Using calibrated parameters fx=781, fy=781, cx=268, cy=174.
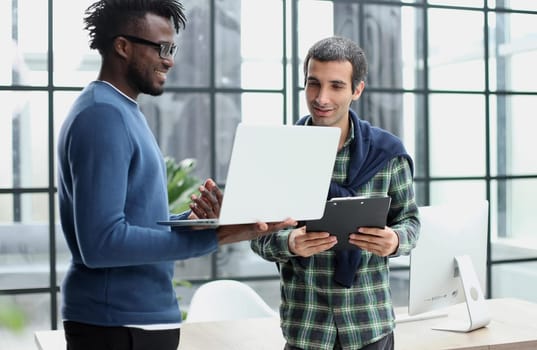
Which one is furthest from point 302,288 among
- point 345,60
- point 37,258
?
point 37,258

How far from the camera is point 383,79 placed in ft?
16.9

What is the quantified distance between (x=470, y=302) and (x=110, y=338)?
5.86ft

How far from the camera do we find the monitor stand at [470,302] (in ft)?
9.43

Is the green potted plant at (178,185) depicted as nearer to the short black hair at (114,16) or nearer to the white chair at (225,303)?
the white chair at (225,303)

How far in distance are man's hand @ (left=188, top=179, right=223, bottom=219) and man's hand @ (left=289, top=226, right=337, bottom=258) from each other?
0.29 metres

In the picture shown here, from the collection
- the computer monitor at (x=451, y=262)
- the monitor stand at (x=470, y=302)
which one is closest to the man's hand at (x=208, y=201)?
the computer monitor at (x=451, y=262)

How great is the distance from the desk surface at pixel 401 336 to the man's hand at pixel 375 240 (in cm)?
85

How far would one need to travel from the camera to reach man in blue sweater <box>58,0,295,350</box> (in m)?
1.41

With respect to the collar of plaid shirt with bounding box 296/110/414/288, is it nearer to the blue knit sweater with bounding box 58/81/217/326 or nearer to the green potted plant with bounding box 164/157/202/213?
the blue knit sweater with bounding box 58/81/217/326

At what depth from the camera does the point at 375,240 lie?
1915 millimetres

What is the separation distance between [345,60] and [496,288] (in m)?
3.88

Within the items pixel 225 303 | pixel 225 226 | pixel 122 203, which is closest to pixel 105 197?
pixel 122 203

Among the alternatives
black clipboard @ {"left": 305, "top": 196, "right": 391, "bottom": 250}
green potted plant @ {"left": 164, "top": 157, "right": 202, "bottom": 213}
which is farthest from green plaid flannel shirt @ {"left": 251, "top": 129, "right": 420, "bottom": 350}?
green potted plant @ {"left": 164, "top": 157, "right": 202, "bottom": 213}

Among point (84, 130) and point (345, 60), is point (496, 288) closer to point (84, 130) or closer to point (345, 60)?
point (345, 60)
